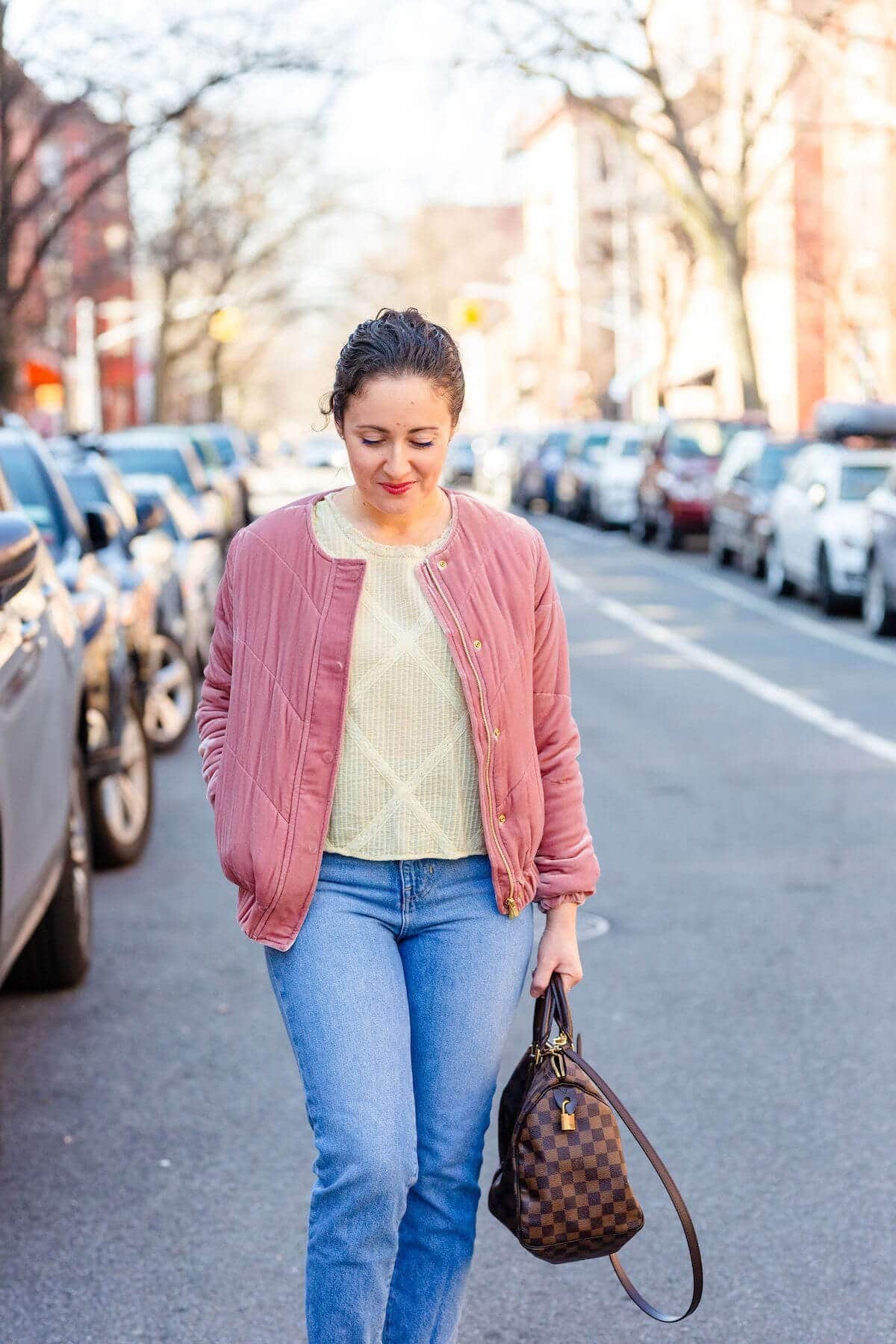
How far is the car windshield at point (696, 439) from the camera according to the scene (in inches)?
1150

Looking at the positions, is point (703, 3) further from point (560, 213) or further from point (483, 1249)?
point (560, 213)

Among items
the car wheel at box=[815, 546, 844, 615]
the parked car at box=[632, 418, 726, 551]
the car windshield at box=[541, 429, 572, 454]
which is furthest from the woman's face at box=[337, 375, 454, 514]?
the car windshield at box=[541, 429, 572, 454]

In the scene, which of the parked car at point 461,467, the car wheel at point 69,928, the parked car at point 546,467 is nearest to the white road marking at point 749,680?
the car wheel at point 69,928

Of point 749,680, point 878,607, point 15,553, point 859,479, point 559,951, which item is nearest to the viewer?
point 559,951

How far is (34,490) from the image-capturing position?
904 cm

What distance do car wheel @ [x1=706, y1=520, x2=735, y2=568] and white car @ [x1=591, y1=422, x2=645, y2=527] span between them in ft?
25.2

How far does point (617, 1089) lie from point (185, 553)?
848 cm

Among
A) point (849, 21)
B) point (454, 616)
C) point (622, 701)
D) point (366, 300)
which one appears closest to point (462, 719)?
point (454, 616)

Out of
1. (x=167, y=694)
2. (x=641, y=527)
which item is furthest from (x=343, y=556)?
(x=641, y=527)

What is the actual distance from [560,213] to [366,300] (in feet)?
93.2

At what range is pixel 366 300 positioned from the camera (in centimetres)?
6894

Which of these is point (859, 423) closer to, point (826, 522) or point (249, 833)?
point (826, 522)

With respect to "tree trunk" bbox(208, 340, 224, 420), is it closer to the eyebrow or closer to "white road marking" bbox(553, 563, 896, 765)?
"white road marking" bbox(553, 563, 896, 765)

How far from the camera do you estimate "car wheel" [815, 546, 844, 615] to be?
1856 cm
